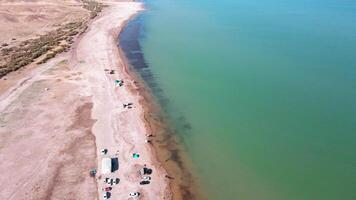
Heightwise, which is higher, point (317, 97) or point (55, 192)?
point (317, 97)

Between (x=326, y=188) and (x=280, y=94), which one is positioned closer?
(x=326, y=188)

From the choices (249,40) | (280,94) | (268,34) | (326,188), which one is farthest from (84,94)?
(268,34)

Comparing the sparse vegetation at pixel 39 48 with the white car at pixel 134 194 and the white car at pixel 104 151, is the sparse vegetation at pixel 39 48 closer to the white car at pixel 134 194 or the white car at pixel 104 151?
the white car at pixel 104 151

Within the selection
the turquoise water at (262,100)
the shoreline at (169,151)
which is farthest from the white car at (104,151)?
the turquoise water at (262,100)

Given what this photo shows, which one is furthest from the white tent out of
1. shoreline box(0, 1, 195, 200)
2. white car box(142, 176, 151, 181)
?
white car box(142, 176, 151, 181)

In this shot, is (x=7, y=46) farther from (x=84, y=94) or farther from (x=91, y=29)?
(x=84, y=94)
